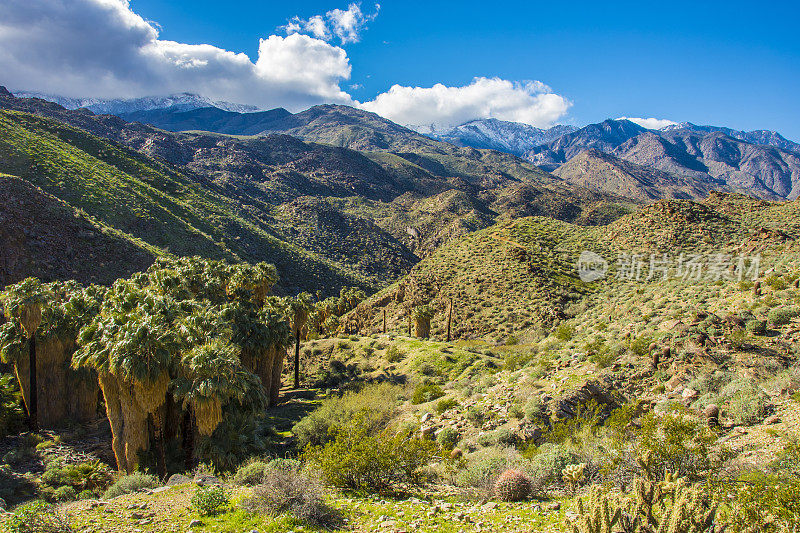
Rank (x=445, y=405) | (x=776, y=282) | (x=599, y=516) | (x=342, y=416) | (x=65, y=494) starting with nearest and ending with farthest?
(x=599, y=516) → (x=65, y=494) → (x=776, y=282) → (x=445, y=405) → (x=342, y=416)

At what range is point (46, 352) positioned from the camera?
23.9 m

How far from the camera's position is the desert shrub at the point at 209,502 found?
9.47 meters

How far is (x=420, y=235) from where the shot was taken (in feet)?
400

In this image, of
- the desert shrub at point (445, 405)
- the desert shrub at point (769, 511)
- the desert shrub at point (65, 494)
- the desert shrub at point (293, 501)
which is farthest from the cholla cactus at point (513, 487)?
the desert shrub at point (65, 494)

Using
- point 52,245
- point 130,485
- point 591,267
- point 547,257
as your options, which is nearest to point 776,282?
point 130,485

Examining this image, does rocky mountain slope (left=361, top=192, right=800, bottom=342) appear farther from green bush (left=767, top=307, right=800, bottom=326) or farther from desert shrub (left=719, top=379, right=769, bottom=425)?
desert shrub (left=719, top=379, right=769, bottom=425)

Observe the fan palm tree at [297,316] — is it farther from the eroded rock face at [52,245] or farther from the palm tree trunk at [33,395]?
the eroded rock face at [52,245]

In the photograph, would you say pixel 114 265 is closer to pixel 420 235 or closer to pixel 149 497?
pixel 149 497

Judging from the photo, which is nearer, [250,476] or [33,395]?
[250,476]

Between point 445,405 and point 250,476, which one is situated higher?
point 250,476

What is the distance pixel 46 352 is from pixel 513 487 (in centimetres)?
2755

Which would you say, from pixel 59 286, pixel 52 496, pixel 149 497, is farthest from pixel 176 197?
pixel 149 497

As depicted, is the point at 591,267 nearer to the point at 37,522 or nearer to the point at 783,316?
the point at 783,316

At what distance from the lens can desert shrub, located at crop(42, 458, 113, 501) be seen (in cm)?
1689
